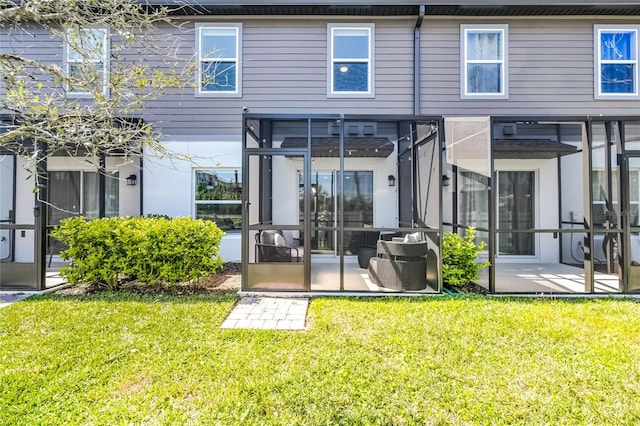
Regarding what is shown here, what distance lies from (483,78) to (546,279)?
4.71 metres

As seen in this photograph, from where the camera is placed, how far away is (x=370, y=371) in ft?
9.55

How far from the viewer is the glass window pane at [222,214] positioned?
7.88 meters

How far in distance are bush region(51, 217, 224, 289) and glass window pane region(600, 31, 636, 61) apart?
32.1ft

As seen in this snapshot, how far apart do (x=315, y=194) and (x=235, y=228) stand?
7.22 feet

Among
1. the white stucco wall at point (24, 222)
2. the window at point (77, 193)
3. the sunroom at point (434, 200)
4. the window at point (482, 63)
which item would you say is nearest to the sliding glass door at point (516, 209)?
the sunroom at point (434, 200)

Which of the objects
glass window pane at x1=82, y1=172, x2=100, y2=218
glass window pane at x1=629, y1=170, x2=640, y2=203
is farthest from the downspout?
glass window pane at x1=82, y1=172, x2=100, y2=218

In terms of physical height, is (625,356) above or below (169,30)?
below

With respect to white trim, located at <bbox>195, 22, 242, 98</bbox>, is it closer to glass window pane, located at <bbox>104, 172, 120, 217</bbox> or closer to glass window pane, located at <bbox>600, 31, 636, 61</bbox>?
glass window pane, located at <bbox>104, 172, 120, 217</bbox>

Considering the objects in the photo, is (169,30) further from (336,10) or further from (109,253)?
(109,253)

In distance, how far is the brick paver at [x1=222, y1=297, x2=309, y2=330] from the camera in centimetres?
399

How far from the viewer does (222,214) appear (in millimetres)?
7934

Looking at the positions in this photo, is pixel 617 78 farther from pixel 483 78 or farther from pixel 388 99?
pixel 388 99

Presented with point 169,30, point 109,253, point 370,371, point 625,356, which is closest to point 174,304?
point 109,253

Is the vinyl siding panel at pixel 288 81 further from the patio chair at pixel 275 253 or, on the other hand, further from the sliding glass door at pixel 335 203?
the patio chair at pixel 275 253
